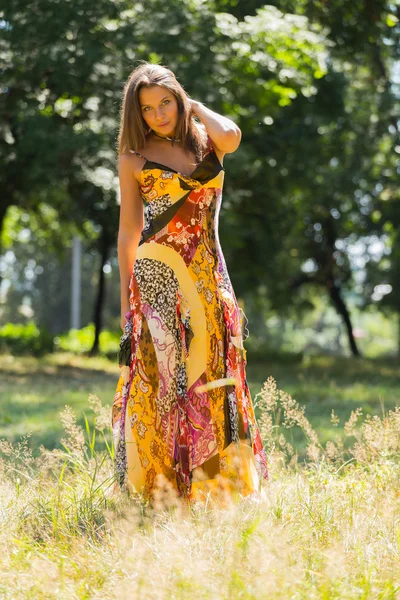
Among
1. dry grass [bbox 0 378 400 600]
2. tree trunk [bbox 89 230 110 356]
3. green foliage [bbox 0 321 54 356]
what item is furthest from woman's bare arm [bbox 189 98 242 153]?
green foliage [bbox 0 321 54 356]

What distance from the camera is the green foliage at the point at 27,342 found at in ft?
65.5

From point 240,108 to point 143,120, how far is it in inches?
392

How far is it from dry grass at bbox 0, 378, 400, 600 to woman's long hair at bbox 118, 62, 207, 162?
1.21 metres

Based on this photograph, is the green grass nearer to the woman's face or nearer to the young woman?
the young woman

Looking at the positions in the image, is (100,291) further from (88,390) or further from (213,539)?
(213,539)

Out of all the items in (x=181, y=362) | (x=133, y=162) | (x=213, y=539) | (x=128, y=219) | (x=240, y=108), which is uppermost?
(x=240, y=108)

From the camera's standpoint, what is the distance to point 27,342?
2042 cm

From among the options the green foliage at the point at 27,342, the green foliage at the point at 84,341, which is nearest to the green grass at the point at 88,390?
the green foliage at the point at 27,342

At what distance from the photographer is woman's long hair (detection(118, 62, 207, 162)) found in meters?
3.61

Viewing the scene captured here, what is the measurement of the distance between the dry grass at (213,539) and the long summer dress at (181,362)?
169 mm

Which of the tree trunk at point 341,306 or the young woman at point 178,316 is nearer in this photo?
the young woman at point 178,316

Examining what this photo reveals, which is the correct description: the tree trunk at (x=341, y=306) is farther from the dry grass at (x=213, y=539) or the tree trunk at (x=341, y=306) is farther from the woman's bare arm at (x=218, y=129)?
the woman's bare arm at (x=218, y=129)

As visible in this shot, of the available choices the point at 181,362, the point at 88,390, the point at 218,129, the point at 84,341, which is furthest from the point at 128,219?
the point at 84,341

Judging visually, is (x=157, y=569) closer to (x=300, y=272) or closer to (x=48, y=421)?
(x=48, y=421)
